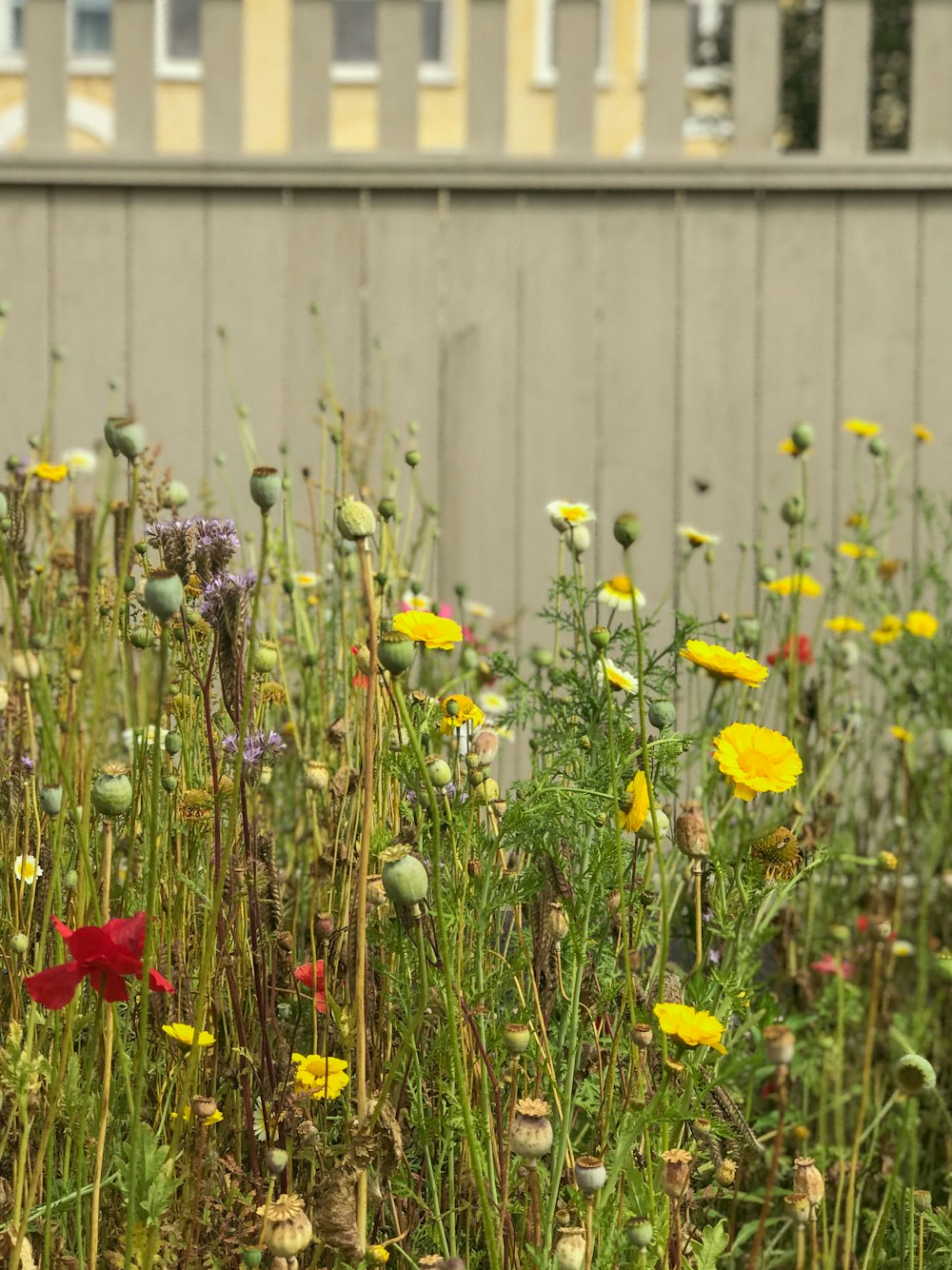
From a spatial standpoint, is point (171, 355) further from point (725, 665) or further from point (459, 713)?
point (725, 665)

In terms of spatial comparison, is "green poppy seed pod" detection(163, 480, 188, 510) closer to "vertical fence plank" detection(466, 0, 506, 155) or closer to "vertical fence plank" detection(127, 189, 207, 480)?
"vertical fence plank" detection(127, 189, 207, 480)

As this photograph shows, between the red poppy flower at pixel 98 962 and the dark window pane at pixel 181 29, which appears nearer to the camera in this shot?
the red poppy flower at pixel 98 962

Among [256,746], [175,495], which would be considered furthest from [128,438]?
[175,495]

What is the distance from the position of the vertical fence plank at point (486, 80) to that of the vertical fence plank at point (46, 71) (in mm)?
891

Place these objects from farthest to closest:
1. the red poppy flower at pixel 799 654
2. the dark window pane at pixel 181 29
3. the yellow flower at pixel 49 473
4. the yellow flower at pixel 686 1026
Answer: the dark window pane at pixel 181 29
the red poppy flower at pixel 799 654
the yellow flower at pixel 49 473
the yellow flower at pixel 686 1026

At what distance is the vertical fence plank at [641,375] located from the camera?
316 cm

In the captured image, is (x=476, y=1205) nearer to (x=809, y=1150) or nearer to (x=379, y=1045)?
(x=379, y=1045)

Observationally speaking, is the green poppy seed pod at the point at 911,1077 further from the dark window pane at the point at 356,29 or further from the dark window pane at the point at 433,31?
the dark window pane at the point at 356,29

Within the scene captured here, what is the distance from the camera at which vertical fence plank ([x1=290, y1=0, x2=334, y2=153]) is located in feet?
10.4

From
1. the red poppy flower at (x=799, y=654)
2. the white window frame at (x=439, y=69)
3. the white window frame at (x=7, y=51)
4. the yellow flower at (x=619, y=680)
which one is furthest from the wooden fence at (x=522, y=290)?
the white window frame at (x=7, y=51)

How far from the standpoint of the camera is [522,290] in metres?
3.19

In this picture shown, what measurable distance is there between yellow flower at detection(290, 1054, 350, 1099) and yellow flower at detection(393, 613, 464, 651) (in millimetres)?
343

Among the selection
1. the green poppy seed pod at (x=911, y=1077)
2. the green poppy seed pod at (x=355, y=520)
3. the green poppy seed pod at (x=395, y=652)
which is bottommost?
the green poppy seed pod at (x=911, y=1077)

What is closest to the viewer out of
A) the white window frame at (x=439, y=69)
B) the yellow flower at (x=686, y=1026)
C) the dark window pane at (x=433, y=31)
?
the yellow flower at (x=686, y=1026)
